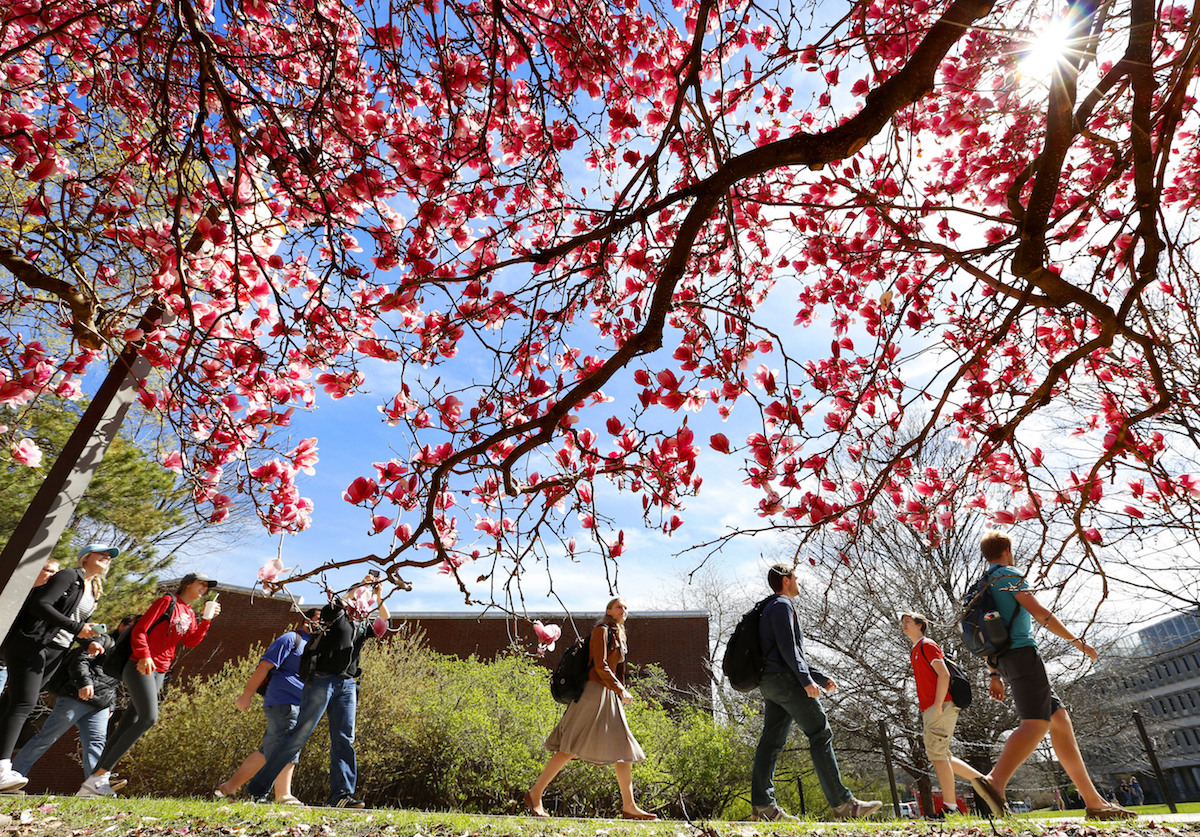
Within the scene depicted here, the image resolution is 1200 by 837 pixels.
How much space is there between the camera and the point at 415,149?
3.56 metres

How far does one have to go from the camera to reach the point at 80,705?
14.9 ft

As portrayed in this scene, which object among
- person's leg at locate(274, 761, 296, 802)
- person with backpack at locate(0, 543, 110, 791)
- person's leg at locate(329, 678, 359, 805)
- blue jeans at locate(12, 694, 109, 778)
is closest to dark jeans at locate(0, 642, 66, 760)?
person with backpack at locate(0, 543, 110, 791)

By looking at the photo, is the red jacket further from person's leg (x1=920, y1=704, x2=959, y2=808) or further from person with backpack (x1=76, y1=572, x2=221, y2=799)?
person's leg (x1=920, y1=704, x2=959, y2=808)

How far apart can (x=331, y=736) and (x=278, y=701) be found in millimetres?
458

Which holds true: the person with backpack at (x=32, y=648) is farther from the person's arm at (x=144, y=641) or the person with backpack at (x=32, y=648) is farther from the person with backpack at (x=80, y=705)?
the person's arm at (x=144, y=641)

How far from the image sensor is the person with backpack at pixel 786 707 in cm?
372

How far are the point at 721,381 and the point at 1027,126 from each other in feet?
8.73

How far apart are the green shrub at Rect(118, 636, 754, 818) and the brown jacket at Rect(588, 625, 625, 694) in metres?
3.24

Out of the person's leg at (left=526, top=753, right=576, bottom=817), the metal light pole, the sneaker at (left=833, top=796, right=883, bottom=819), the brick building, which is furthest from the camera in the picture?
the brick building

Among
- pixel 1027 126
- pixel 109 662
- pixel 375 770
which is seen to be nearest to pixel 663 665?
pixel 375 770

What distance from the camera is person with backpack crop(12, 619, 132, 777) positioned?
14.5 feet

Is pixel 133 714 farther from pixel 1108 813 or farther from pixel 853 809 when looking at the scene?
pixel 1108 813

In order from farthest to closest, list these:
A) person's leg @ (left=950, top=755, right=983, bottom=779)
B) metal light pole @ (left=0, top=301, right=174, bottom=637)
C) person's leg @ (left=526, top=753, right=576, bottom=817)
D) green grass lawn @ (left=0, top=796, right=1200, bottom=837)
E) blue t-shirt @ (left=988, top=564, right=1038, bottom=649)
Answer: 1. person's leg @ (left=526, top=753, right=576, bottom=817)
2. person's leg @ (left=950, top=755, right=983, bottom=779)
3. blue t-shirt @ (left=988, top=564, right=1038, bottom=649)
4. metal light pole @ (left=0, top=301, right=174, bottom=637)
5. green grass lawn @ (left=0, top=796, right=1200, bottom=837)

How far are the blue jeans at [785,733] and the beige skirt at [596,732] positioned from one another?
32.3 inches
